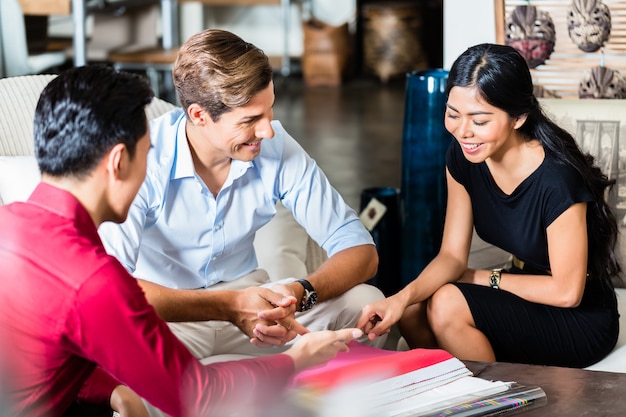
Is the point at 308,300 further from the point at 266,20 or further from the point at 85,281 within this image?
the point at 266,20

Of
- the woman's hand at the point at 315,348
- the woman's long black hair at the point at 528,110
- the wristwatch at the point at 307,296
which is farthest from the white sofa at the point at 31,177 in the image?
the woman's hand at the point at 315,348

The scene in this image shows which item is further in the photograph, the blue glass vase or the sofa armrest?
the blue glass vase

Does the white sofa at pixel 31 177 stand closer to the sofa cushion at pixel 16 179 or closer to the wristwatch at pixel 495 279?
the sofa cushion at pixel 16 179

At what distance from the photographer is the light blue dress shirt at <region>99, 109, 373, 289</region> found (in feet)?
7.48

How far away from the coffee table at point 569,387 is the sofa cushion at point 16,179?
117 centimetres

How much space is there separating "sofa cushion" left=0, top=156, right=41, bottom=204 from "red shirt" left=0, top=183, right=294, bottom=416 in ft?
3.03

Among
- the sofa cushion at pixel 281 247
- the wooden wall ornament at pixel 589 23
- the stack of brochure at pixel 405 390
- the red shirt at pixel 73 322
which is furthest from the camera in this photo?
the wooden wall ornament at pixel 589 23

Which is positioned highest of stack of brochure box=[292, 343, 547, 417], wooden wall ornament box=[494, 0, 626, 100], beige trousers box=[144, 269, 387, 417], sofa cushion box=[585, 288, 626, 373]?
wooden wall ornament box=[494, 0, 626, 100]

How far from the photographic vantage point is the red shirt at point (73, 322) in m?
1.41

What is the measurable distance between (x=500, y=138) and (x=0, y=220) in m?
1.25

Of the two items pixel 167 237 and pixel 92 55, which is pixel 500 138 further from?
pixel 92 55

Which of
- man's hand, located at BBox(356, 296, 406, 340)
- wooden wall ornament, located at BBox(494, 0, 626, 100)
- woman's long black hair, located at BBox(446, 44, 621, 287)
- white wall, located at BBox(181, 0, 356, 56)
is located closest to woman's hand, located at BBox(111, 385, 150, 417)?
man's hand, located at BBox(356, 296, 406, 340)

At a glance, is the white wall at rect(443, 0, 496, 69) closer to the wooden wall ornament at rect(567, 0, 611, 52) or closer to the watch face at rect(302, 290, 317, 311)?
the wooden wall ornament at rect(567, 0, 611, 52)

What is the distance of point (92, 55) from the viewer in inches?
235
